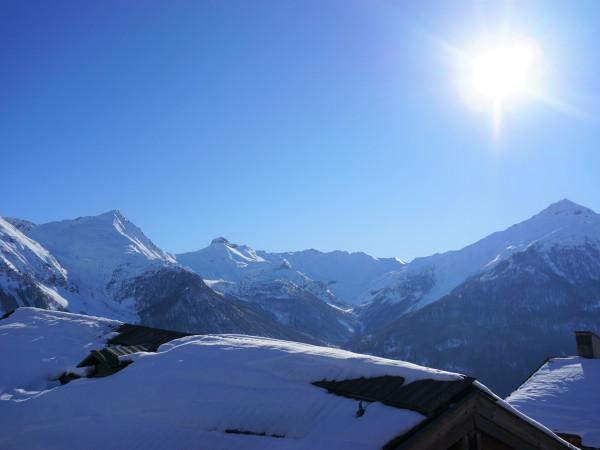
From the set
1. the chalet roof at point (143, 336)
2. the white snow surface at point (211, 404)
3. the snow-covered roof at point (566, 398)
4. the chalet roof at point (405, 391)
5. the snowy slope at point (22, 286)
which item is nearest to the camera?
the chalet roof at point (405, 391)

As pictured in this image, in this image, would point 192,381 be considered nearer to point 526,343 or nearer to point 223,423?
point 223,423

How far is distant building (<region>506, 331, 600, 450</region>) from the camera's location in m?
22.4

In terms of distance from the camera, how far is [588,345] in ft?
106

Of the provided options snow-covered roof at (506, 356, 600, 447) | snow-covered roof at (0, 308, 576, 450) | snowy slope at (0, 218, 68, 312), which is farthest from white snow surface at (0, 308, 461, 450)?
snowy slope at (0, 218, 68, 312)

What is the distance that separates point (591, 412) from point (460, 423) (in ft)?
60.5

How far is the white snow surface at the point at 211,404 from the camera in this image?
28.8ft

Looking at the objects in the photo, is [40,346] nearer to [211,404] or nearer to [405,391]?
[211,404]

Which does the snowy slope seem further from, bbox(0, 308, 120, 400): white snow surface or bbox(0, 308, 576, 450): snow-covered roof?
bbox(0, 308, 576, 450): snow-covered roof

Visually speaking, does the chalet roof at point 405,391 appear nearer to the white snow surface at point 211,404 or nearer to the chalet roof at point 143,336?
the white snow surface at point 211,404

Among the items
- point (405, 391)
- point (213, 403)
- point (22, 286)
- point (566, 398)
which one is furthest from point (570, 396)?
point (22, 286)

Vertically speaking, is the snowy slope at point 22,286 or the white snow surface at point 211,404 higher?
the snowy slope at point 22,286

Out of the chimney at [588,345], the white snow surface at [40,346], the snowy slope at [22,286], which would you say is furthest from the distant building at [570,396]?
the snowy slope at [22,286]

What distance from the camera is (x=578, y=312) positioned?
599 feet

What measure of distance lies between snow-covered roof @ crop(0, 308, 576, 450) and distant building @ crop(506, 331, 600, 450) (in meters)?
12.5
